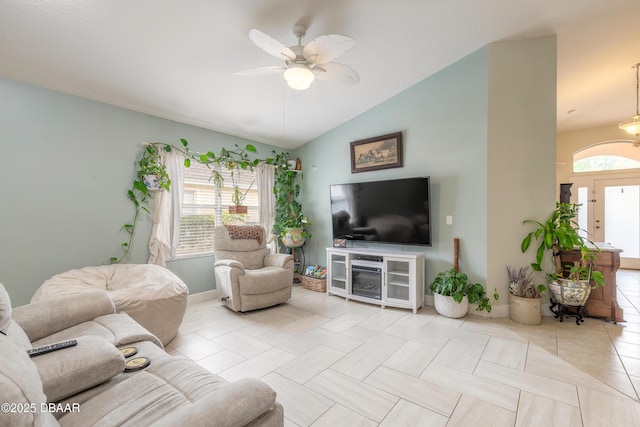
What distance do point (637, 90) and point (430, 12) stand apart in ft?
13.5

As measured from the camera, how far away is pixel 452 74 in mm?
3379

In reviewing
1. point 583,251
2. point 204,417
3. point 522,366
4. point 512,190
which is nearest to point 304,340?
point 522,366

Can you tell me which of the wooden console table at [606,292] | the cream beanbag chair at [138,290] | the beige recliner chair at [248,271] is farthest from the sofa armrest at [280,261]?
the wooden console table at [606,292]

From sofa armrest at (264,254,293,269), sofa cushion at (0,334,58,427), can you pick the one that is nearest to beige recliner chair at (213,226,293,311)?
sofa armrest at (264,254,293,269)

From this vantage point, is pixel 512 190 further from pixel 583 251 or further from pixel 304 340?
pixel 304 340

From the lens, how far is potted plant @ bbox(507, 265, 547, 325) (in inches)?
113

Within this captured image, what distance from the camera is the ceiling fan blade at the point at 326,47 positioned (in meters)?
1.87

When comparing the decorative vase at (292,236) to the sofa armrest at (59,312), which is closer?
the sofa armrest at (59,312)

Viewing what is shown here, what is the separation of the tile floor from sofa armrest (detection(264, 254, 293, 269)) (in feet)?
2.14

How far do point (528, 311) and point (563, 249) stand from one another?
2.88 ft

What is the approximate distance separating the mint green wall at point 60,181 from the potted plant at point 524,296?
4.34 m

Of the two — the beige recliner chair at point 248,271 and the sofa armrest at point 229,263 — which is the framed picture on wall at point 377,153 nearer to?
the beige recliner chair at point 248,271

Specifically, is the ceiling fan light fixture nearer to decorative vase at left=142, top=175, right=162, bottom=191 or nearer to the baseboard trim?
decorative vase at left=142, top=175, right=162, bottom=191

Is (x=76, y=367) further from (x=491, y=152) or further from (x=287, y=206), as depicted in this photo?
(x=287, y=206)
